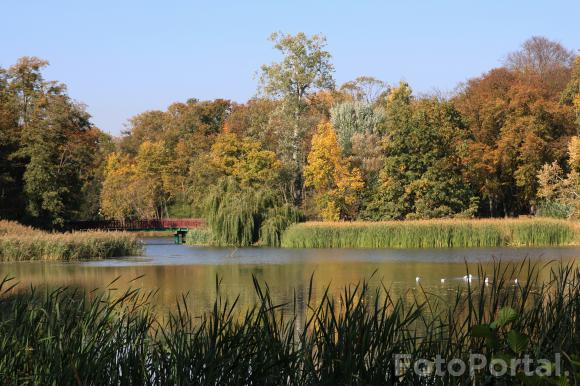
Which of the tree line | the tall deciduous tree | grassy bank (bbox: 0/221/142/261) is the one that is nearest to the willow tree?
the tree line

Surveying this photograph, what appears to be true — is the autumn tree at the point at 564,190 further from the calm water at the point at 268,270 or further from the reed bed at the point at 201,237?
the reed bed at the point at 201,237

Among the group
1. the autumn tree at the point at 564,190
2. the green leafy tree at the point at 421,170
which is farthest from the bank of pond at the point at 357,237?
the green leafy tree at the point at 421,170

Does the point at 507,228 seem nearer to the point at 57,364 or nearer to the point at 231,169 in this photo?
the point at 231,169

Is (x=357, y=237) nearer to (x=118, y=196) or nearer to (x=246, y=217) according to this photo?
(x=246, y=217)

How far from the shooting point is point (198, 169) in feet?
176

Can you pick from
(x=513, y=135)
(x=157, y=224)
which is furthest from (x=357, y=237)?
(x=157, y=224)

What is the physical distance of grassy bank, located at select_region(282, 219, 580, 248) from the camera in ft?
100

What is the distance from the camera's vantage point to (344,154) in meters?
43.8

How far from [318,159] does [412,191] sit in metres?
5.03

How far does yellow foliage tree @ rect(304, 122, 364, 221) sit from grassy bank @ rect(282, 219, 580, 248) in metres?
6.58

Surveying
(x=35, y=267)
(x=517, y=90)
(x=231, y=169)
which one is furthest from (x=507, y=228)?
(x=231, y=169)

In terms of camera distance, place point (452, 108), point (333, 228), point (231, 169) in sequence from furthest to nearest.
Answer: point (231, 169)
point (452, 108)
point (333, 228)

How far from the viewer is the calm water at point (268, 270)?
660 inches

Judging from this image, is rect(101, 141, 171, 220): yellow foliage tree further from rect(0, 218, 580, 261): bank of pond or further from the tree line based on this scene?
rect(0, 218, 580, 261): bank of pond
